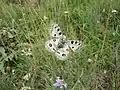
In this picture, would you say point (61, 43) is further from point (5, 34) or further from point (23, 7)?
point (23, 7)

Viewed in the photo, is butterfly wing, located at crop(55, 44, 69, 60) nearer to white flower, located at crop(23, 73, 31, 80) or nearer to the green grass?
the green grass

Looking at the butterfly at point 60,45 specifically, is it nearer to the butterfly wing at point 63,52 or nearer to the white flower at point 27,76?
the butterfly wing at point 63,52

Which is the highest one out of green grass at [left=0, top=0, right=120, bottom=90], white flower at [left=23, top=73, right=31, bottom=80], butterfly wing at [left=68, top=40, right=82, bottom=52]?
butterfly wing at [left=68, top=40, right=82, bottom=52]

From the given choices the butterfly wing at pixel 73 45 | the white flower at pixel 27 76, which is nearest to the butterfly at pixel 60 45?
the butterfly wing at pixel 73 45

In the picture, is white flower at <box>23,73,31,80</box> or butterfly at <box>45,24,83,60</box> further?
white flower at <box>23,73,31,80</box>

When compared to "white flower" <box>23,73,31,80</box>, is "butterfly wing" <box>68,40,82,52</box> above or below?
above

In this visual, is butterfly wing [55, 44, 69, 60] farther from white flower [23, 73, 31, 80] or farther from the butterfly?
white flower [23, 73, 31, 80]

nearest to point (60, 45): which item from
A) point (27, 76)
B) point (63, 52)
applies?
point (63, 52)

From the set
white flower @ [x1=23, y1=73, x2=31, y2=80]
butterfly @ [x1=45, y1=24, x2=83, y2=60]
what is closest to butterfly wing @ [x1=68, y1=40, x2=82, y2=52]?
butterfly @ [x1=45, y1=24, x2=83, y2=60]

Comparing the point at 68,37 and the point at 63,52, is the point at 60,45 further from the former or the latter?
the point at 68,37
